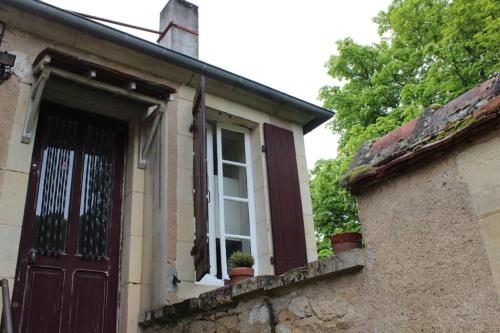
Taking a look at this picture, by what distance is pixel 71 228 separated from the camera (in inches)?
177

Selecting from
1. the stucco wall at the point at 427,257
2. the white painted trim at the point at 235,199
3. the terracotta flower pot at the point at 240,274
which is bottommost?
the stucco wall at the point at 427,257

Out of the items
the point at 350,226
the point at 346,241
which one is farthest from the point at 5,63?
the point at 350,226

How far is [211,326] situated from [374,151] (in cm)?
195

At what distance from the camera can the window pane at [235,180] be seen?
5.64 m

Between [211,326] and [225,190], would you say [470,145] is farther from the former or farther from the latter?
[225,190]

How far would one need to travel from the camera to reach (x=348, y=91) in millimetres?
12219

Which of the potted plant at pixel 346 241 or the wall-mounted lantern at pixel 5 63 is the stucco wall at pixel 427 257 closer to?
the potted plant at pixel 346 241

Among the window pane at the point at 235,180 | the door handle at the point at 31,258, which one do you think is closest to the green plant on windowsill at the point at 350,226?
the window pane at the point at 235,180

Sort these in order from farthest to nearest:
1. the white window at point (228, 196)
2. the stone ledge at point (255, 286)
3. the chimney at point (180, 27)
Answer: the chimney at point (180, 27) → the white window at point (228, 196) → the stone ledge at point (255, 286)

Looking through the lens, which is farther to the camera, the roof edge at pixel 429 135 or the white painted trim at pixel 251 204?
the white painted trim at pixel 251 204

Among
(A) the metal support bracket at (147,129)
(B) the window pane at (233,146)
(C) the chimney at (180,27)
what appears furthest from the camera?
(C) the chimney at (180,27)

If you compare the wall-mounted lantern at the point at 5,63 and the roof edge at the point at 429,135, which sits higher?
the wall-mounted lantern at the point at 5,63

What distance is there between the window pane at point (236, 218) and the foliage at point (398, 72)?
513 centimetres

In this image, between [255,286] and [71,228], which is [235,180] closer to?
[71,228]
